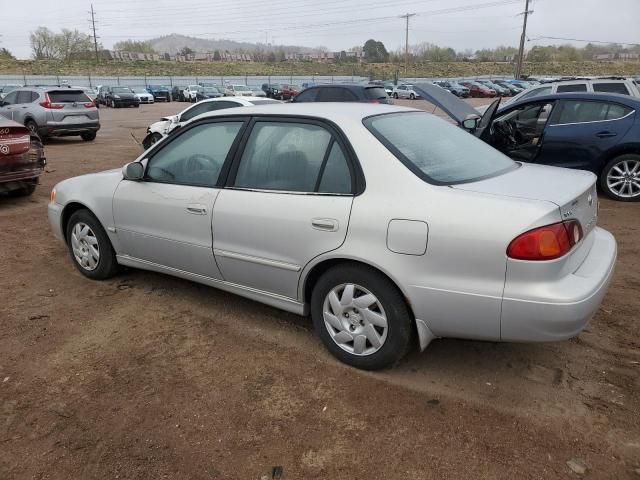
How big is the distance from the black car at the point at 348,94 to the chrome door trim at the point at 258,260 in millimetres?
9794

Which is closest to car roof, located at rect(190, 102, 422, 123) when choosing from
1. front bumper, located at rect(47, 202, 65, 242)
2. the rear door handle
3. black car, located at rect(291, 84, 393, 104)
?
front bumper, located at rect(47, 202, 65, 242)

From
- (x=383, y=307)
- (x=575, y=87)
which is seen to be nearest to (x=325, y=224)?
(x=383, y=307)

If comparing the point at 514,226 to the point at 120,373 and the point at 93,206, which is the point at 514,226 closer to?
the point at 120,373

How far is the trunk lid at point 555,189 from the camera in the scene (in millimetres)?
2697

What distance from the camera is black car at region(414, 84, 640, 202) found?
23.3ft

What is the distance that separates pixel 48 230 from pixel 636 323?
245 inches

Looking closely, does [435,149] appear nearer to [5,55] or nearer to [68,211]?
[68,211]

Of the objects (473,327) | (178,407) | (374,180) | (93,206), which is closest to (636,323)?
(473,327)

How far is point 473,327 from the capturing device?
2.70 meters

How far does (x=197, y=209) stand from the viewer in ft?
11.8

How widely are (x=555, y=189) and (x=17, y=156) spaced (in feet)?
23.0

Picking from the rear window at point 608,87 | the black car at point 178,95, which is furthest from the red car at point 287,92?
the rear window at point 608,87

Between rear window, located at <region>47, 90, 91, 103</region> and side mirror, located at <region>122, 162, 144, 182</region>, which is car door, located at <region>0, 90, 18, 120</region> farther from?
side mirror, located at <region>122, 162, 144, 182</region>

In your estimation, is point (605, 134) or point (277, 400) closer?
point (277, 400)
